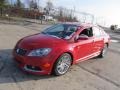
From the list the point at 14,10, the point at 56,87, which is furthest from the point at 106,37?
the point at 14,10

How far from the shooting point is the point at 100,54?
9.80 metres

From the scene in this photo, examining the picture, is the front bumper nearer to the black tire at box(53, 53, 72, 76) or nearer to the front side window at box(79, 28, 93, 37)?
the black tire at box(53, 53, 72, 76)

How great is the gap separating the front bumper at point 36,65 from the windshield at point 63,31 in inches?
52.8

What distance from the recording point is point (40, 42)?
6.82 metres

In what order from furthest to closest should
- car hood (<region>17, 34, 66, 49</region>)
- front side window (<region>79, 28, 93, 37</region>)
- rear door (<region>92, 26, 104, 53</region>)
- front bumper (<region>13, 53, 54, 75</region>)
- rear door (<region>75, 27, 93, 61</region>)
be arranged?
rear door (<region>92, 26, 104, 53</region>), front side window (<region>79, 28, 93, 37</region>), rear door (<region>75, 27, 93, 61</region>), car hood (<region>17, 34, 66, 49</region>), front bumper (<region>13, 53, 54, 75</region>)

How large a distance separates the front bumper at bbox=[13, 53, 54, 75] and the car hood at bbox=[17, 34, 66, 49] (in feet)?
1.24

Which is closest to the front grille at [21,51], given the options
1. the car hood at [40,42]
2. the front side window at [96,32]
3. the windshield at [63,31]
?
the car hood at [40,42]

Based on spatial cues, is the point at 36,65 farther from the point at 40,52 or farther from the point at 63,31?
the point at 63,31

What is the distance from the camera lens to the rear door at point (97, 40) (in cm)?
884

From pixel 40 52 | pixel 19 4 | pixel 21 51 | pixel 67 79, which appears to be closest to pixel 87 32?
pixel 67 79

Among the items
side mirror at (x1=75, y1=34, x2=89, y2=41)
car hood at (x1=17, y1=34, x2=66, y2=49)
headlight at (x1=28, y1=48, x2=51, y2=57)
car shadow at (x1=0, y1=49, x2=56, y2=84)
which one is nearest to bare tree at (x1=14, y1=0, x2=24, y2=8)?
side mirror at (x1=75, y1=34, x2=89, y2=41)

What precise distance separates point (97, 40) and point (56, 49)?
277 centimetres

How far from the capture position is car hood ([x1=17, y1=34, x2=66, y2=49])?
6.64 meters

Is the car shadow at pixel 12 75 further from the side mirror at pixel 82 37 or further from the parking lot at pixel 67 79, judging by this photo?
the side mirror at pixel 82 37
